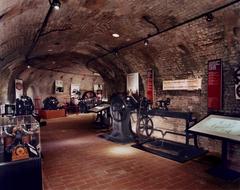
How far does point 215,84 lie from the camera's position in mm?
5090

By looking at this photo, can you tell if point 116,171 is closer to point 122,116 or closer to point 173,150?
point 173,150

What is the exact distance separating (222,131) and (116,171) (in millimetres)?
2208

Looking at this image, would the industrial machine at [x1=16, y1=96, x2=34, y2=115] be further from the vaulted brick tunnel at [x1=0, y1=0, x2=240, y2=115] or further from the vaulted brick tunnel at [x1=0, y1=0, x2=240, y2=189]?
the vaulted brick tunnel at [x1=0, y1=0, x2=240, y2=115]

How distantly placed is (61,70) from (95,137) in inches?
354

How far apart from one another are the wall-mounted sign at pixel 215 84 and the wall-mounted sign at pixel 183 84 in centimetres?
44

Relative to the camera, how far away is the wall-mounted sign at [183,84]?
5660 millimetres

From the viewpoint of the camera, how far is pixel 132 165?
4.53 m

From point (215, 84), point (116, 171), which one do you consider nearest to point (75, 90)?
point (215, 84)

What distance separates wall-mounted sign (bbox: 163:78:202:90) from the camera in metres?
5.66

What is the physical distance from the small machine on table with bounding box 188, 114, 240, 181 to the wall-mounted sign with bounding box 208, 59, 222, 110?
611mm

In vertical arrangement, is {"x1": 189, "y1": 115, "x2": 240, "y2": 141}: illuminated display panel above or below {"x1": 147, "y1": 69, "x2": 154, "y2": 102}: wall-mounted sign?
below

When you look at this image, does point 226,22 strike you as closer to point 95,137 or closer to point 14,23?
point 14,23

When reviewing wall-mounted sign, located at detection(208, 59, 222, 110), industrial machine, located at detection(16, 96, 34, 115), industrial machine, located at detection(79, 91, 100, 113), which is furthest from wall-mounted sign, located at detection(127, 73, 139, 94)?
industrial machine, located at detection(79, 91, 100, 113)

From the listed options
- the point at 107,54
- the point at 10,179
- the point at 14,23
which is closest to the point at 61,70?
the point at 107,54
